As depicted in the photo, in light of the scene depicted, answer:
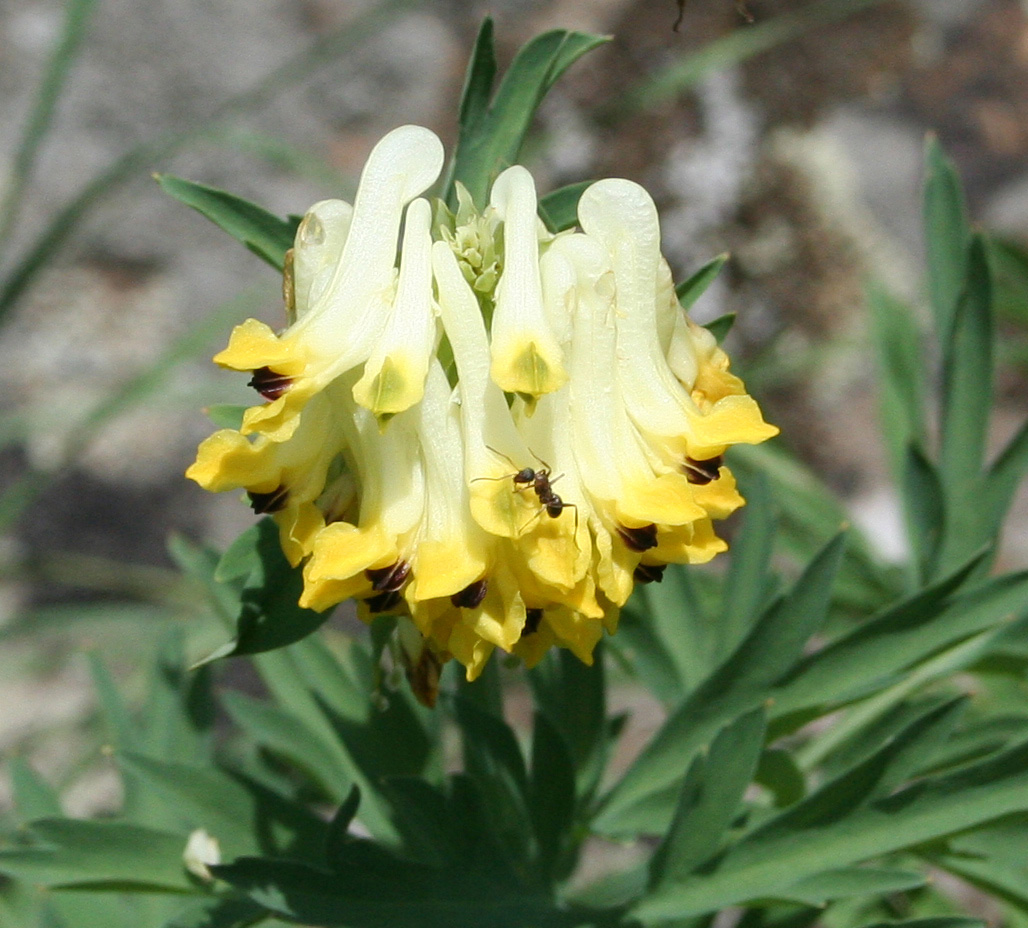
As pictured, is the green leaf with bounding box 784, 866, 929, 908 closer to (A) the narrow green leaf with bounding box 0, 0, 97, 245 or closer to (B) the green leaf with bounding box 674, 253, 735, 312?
(B) the green leaf with bounding box 674, 253, 735, 312

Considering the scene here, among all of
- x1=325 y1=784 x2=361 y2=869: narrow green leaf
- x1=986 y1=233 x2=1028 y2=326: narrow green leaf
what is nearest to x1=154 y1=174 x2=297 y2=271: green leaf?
x1=325 y1=784 x2=361 y2=869: narrow green leaf

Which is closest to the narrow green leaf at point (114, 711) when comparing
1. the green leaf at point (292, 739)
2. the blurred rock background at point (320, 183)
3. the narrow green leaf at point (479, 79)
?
the green leaf at point (292, 739)

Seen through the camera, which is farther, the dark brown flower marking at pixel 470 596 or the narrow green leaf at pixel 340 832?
the narrow green leaf at pixel 340 832

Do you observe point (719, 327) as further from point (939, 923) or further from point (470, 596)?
point (939, 923)

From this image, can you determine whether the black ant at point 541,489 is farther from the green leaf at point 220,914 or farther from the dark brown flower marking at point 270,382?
the green leaf at point 220,914

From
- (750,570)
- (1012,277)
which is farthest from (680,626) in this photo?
(1012,277)

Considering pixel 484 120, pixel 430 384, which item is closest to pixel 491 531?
pixel 430 384
